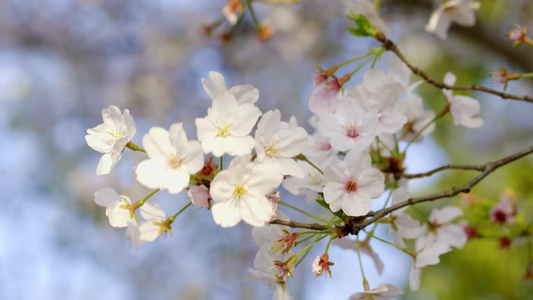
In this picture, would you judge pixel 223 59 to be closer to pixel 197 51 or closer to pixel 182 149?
pixel 197 51

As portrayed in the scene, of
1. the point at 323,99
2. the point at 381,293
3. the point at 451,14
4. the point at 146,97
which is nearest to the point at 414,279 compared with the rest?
the point at 381,293

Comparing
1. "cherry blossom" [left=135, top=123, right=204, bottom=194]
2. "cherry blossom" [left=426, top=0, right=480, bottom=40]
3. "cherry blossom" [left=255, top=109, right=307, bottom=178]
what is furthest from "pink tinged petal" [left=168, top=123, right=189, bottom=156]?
"cherry blossom" [left=426, top=0, right=480, bottom=40]

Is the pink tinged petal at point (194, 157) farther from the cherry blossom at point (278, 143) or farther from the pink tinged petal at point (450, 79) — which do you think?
the pink tinged petal at point (450, 79)

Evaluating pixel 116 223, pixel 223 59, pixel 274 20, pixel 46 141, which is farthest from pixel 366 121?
pixel 46 141

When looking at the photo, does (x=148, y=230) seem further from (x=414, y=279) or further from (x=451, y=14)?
(x=451, y=14)

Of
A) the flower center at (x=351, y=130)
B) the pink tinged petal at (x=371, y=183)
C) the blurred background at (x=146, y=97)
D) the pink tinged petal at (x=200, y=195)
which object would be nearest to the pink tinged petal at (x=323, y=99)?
the flower center at (x=351, y=130)

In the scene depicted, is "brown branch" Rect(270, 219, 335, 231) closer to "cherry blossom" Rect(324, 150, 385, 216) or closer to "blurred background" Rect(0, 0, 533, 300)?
"cherry blossom" Rect(324, 150, 385, 216)
